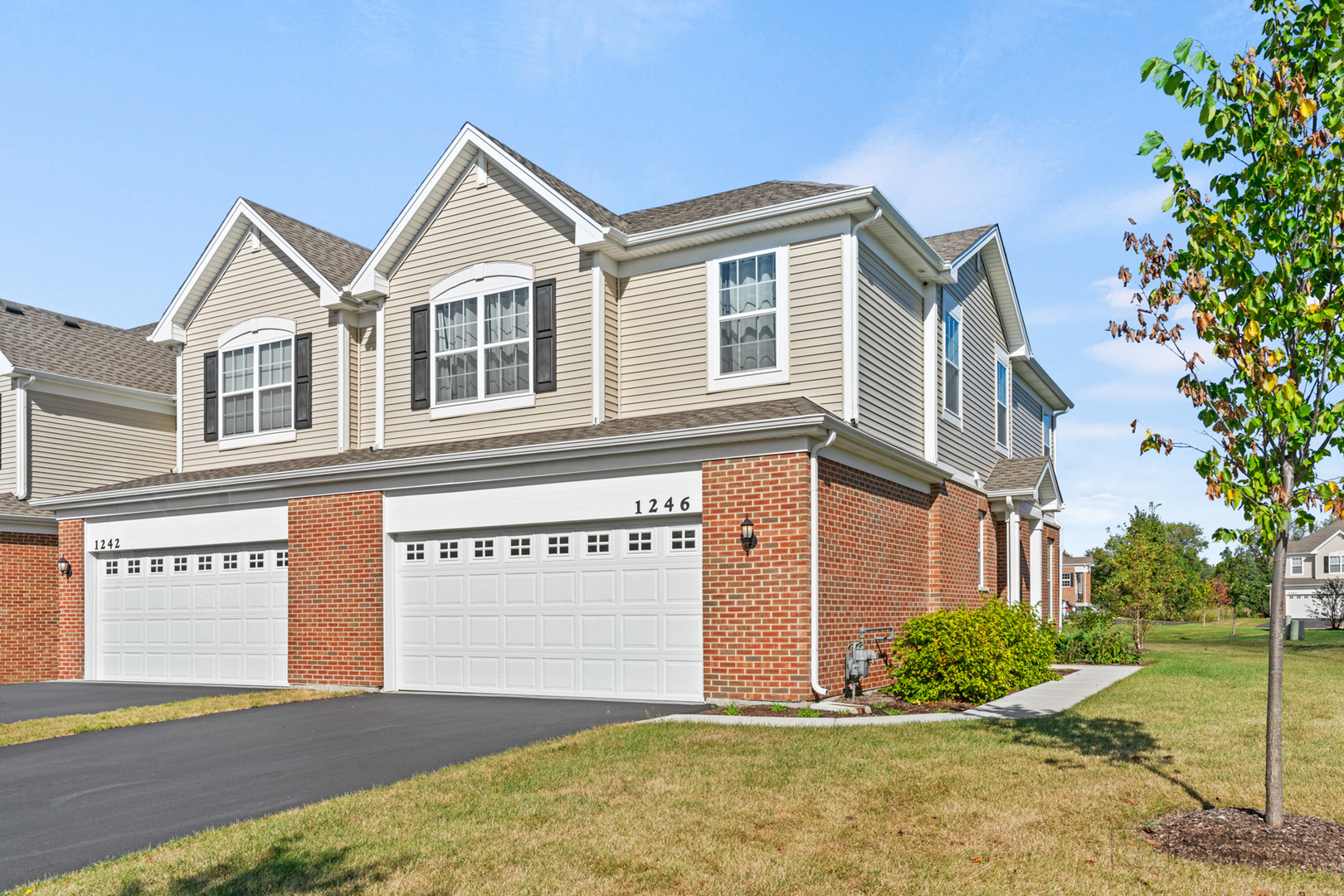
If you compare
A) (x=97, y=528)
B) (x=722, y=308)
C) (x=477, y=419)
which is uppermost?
(x=722, y=308)

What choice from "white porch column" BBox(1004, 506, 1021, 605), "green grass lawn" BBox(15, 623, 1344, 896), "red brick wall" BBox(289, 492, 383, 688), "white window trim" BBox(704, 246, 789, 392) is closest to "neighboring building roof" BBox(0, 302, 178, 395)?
"red brick wall" BBox(289, 492, 383, 688)

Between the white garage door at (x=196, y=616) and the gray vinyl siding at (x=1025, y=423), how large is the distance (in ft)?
56.3

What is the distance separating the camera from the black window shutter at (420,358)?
18188 millimetres

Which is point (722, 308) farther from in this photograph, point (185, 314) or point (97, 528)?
point (97, 528)

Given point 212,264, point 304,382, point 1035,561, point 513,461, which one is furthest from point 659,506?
point 1035,561

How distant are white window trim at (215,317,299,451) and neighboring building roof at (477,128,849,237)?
6232 millimetres

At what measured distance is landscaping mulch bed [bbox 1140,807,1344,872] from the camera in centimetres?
647

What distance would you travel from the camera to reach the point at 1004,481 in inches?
856

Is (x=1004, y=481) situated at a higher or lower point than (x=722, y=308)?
lower

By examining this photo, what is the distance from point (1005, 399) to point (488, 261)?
13006 millimetres

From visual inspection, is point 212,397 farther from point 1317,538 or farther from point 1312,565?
point 1317,538

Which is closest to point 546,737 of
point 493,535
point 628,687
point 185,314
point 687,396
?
point 628,687

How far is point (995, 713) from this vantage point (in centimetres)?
1252

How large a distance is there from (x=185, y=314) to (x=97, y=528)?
485 cm
